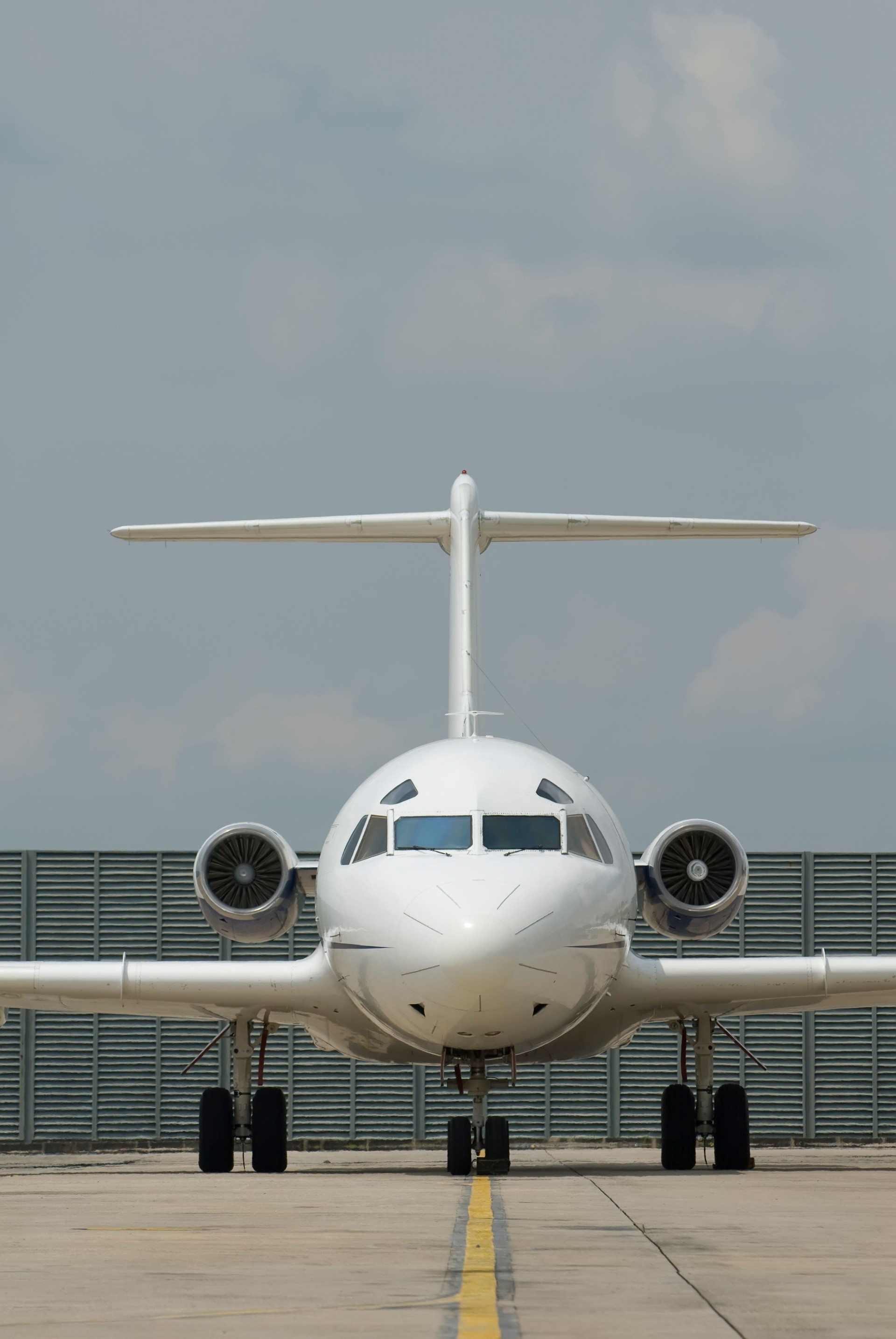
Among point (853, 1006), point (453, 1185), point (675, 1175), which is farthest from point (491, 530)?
point (453, 1185)

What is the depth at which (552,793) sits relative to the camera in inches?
679

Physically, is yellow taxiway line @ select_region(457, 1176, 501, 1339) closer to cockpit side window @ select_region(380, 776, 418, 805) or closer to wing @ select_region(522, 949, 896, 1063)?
cockpit side window @ select_region(380, 776, 418, 805)

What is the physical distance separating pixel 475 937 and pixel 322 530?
335 inches

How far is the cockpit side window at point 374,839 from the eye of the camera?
16.8 metres

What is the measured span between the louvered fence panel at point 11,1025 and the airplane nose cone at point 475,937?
53.0ft

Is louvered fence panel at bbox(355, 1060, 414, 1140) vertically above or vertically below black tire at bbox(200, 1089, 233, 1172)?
below

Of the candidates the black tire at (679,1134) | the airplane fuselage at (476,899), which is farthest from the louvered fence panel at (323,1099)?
the airplane fuselage at (476,899)

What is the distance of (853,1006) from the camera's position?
20.2 metres

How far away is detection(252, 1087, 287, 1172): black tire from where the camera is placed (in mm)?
19312

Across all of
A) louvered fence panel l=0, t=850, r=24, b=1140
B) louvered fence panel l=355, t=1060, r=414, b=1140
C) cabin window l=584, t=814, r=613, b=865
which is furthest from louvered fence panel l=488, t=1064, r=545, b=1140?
cabin window l=584, t=814, r=613, b=865

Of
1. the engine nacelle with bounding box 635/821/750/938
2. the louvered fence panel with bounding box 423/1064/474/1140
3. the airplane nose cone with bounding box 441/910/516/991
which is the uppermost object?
the engine nacelle with bounding box 635/821/750/938

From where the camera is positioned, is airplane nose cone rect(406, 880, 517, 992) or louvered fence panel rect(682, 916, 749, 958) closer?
airplane nose cone rect(406, 880, 517, 992)

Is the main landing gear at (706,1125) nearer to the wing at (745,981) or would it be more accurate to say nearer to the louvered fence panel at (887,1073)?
the wing at (745,981)

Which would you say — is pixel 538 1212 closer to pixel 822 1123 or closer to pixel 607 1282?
pixel 607 1282
